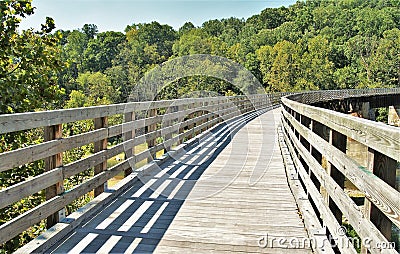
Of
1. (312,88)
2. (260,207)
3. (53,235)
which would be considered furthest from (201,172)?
(312,88)

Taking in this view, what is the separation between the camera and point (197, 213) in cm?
465

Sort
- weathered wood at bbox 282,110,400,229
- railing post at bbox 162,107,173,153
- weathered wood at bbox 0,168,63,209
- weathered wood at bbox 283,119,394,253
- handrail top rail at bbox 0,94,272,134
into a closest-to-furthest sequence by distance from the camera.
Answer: weathered wood at bbox 282,110,400,229
weathered wood at bbox 283,119,394,253
weathered wood at bbox 0,168,63,209
handrail top rail at bbox 0,94,272,134
railing post at bbox 162,107,173,153

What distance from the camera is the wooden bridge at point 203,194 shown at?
2143 millimetres

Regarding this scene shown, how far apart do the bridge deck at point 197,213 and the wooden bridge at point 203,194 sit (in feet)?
0.04

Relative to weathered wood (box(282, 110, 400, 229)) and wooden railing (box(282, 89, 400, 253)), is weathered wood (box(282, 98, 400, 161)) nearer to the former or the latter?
wooden railing (box(282, 89, 400, 253))

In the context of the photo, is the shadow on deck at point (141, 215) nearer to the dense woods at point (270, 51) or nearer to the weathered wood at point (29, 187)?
the weathered wood at point (29, 187)

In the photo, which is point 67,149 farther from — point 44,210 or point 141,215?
point 141,215

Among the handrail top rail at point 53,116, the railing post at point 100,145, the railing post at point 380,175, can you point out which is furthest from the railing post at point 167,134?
the railing post at point 380,175

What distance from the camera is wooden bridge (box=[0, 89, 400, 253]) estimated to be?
2.14 metres

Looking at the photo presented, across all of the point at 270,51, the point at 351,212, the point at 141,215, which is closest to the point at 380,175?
the point at 351,212

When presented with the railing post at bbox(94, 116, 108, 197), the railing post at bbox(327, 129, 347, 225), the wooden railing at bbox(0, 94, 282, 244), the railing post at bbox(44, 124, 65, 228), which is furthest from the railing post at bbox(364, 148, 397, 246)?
the railing post at bbox(94, 116, 108, 197)

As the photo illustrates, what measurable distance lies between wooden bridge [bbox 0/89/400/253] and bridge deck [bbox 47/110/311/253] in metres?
0.01

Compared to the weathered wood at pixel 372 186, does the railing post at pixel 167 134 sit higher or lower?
lower

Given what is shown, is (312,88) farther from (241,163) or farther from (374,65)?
(241,163)
